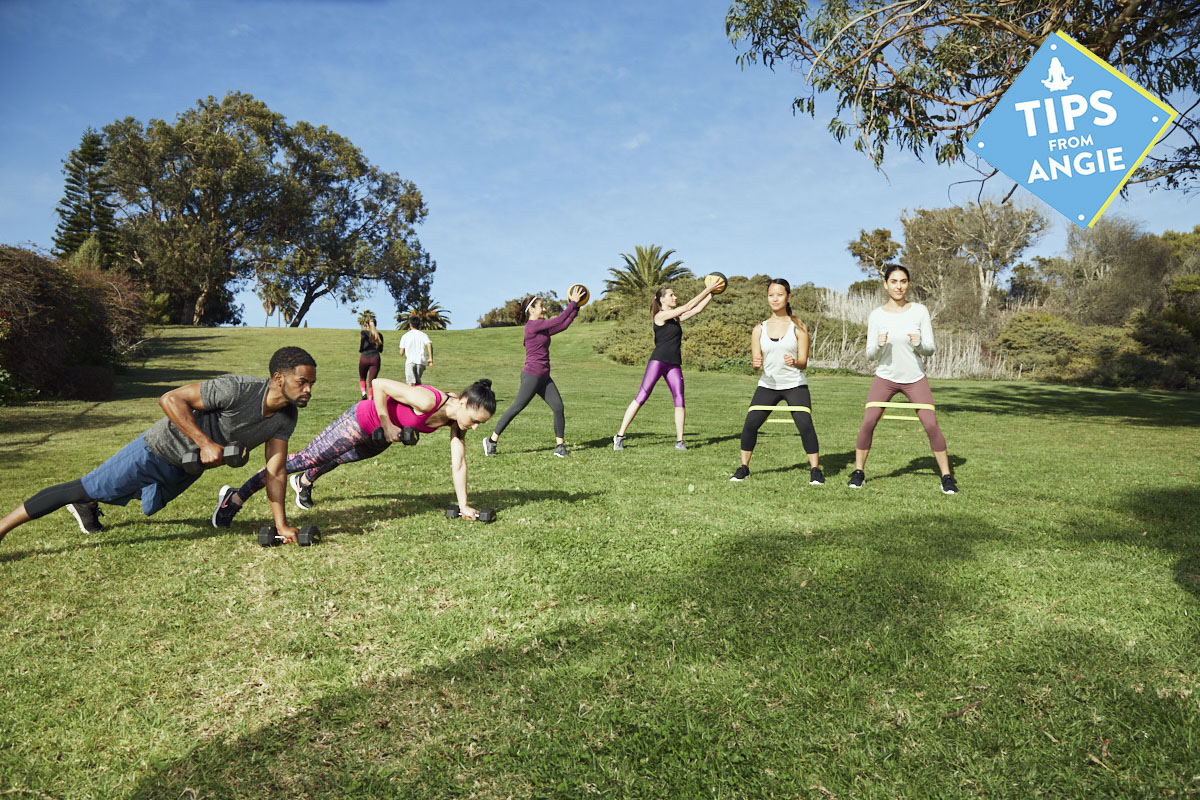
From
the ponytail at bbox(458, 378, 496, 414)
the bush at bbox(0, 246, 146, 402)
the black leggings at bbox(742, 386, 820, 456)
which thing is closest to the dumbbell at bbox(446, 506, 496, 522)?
the ponytail at bbox(458, 378, 496, 414)

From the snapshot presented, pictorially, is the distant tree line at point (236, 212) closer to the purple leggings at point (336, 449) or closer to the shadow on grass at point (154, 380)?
the shadow on grass at point (154, 380)

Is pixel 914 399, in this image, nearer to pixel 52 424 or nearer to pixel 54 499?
pixel 54 499

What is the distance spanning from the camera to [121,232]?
4178 cm

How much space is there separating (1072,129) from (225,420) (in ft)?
23.4

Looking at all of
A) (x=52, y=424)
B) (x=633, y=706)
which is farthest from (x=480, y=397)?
(x=52, y=424)

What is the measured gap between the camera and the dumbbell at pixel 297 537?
5012 mm

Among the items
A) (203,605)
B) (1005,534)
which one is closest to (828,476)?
(1005,534)

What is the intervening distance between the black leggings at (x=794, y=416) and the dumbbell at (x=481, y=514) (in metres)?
3.04

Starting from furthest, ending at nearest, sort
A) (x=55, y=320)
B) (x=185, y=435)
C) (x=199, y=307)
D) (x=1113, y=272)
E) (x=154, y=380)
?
(x=199, y=307) < (x=1113, y=272) < (x=154, y=380) < (x=55, y=320) < (x=185, y=435)

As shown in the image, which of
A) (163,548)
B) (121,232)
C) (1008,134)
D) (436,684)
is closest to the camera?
(436,684)

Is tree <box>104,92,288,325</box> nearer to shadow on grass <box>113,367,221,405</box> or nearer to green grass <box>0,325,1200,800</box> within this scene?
shadow on grass <box>113,367,221,405</box>

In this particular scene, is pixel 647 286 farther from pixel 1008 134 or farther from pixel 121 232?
pixel 1008 134

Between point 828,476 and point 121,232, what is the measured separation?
47402 mm

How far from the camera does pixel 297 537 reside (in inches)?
200
